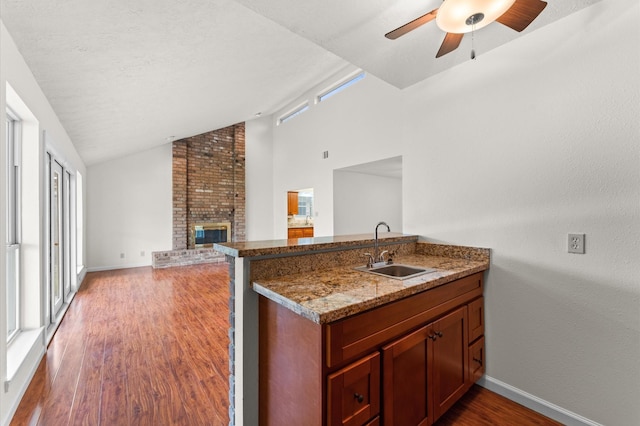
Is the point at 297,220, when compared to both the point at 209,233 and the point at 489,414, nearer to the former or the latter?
the point at 209,233

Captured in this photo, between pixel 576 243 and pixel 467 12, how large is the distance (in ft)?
4.90

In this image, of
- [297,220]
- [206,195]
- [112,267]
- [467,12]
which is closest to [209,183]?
[206,195]

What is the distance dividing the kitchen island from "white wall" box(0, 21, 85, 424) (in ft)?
4.53

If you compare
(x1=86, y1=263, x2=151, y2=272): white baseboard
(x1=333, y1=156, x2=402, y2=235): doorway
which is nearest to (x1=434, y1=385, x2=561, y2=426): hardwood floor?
(x1=333, y1=156, x2=402, y2=235): doorway

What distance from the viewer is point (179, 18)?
1.96m

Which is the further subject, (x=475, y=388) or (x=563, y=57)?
(x=475, y=388)

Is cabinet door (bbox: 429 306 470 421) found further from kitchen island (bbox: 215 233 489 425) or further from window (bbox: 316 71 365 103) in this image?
window (bbox: 316 71 365 103)

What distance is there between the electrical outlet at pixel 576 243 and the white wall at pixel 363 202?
354 cm

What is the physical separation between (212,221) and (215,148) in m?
1.93

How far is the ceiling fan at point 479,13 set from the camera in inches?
50.4

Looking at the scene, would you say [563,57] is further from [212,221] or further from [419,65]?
[212,221]

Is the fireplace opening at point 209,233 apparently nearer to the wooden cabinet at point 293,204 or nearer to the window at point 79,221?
the wooden cabinet at point 293,204

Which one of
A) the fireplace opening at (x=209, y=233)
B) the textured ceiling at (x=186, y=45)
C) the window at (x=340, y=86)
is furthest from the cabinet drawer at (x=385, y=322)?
the fireplace opening at (x=209, y=233)

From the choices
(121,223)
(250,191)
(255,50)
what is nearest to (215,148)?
(250,191)
